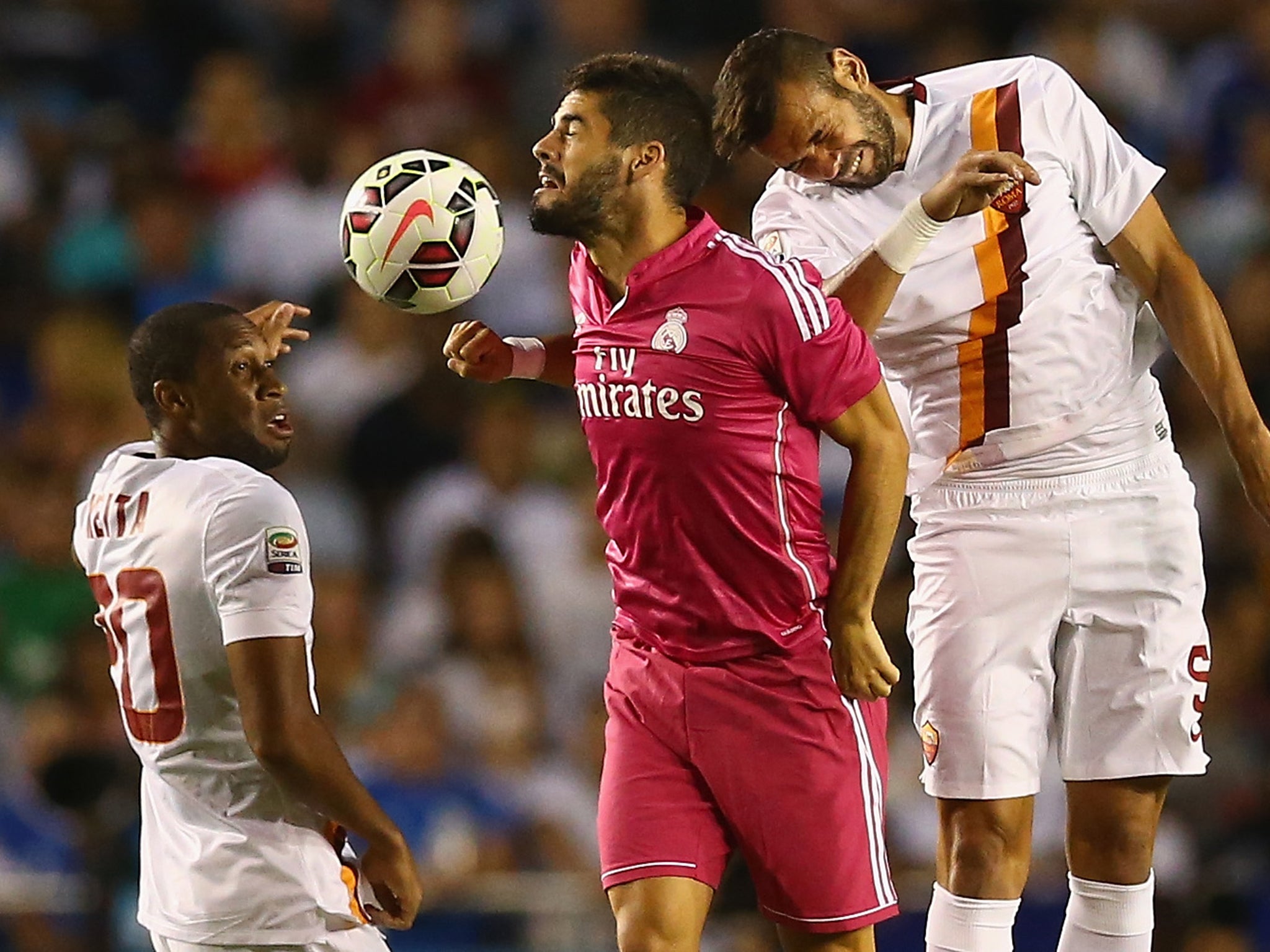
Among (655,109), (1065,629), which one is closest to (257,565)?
(655,109)

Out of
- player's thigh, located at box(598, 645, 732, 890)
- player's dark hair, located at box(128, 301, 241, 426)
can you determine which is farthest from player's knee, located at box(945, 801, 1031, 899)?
player's dark hair, located at box(128, 301, 241, 426)

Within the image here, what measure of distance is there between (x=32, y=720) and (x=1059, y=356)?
4347mm

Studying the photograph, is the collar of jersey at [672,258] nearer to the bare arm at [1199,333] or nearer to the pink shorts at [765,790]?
the pink shorts at [765,790]

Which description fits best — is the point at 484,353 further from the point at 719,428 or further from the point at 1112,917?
the point at 1112,917

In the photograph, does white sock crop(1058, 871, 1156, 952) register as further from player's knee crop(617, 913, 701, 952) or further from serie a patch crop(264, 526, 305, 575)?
serie a patch crop(264, 526, 305, 575)

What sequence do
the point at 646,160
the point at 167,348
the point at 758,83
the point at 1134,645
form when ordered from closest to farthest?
the point at 167,348 < the point at 646,160 < the point at 758,83 < the point at 1134,645

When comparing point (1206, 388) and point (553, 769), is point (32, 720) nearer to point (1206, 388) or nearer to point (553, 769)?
point (553, 769)

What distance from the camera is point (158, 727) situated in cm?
373

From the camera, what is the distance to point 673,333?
3.82 meters

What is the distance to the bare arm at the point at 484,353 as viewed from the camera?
14.0 ft

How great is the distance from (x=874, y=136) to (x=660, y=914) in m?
1.66

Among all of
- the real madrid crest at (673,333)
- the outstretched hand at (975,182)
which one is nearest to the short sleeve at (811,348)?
the real madrid crest at (673,333)

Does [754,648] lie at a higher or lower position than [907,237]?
lower

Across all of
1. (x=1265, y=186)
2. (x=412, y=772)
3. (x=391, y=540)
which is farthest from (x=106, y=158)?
(x=1265, y=186)
